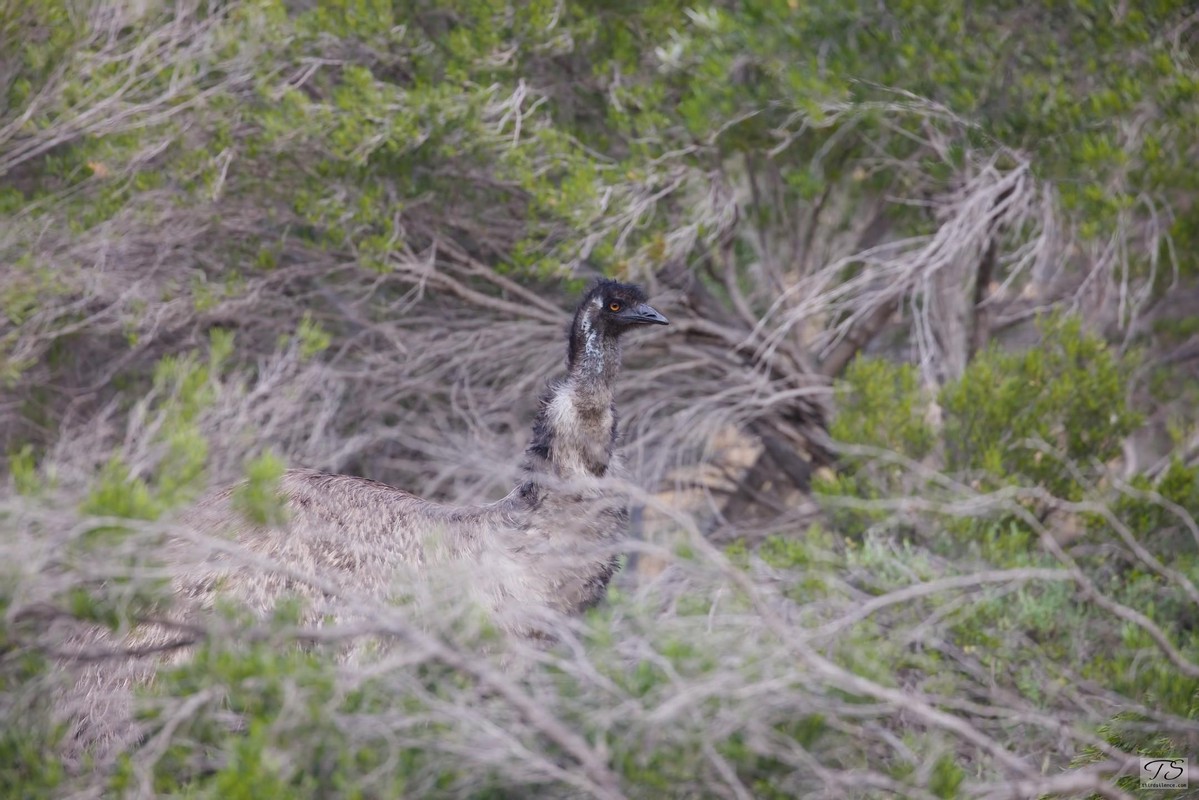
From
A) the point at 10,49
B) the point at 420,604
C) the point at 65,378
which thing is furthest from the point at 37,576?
the point at 65,378

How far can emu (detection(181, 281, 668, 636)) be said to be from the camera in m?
4.16

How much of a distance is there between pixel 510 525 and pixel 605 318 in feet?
2.90

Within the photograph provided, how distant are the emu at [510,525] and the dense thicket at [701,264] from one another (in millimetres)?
362

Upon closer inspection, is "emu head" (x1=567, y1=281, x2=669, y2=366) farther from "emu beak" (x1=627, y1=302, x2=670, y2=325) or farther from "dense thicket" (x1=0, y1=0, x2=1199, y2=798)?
"dense thicket" (x1=0, y1=0, x2=1199, y2=798)

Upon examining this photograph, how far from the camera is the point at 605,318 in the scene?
497 cm

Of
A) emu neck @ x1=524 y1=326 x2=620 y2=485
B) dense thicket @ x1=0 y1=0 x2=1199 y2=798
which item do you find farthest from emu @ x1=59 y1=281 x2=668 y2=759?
dense thicket @ x1=0 y1=0 x2=1199 y2=798

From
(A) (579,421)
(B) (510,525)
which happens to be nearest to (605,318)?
(A) (579,421)

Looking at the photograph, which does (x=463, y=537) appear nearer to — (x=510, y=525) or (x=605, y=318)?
(x=510, y=525)

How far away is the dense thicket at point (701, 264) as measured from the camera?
5867 millimetres

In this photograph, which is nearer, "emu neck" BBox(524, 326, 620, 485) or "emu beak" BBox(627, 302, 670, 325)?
"emu neck" BBox(524, 326, 620, 485)

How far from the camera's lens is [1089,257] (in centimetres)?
757

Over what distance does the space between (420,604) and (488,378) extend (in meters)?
4.55

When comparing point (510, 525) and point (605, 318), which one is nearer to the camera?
point (510, 525)

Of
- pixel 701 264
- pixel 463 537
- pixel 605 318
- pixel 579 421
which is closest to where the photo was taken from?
pixel 463 537
